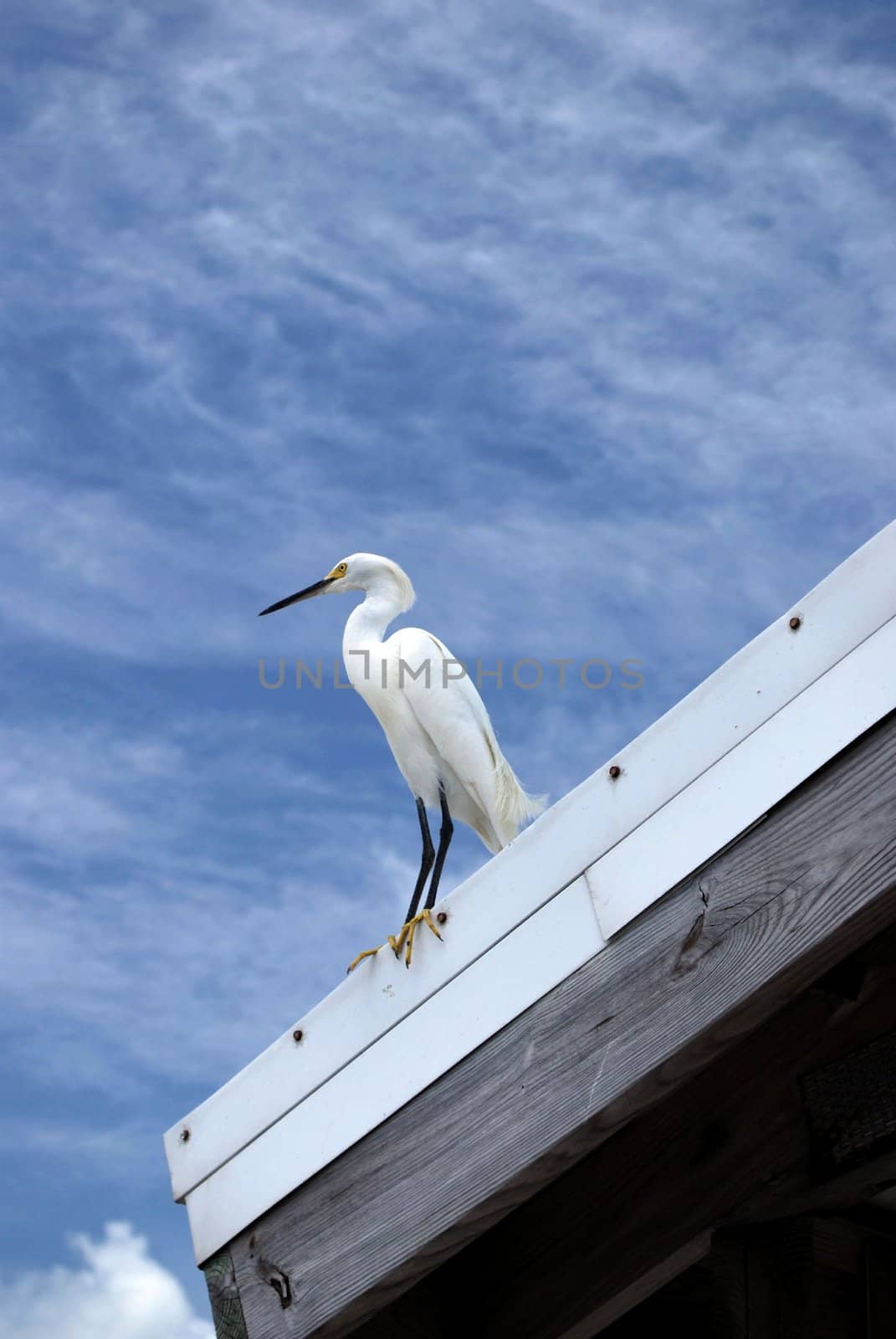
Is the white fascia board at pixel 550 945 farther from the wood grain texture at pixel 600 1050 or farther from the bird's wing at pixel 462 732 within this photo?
the bird's wing at pixel 462 732

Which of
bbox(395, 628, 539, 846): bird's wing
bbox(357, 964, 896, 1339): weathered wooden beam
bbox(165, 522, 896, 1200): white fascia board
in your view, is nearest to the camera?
bbox(165, 522, 896, 1200): white fascia board

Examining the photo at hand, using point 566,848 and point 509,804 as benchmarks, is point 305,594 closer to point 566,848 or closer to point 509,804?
point 509,804

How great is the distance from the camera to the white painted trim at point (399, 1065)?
207 cm

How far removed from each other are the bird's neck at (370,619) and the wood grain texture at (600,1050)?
3750mm

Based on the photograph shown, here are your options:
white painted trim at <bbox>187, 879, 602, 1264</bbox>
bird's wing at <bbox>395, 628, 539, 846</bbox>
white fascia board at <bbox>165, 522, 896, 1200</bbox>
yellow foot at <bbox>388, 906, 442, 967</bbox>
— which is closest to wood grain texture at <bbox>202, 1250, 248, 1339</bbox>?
white painted trim at <bbox>187, 879, 602, 1264</bbox>

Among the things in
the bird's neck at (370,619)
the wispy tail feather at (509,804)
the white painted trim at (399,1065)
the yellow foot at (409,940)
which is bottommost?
the white painted trim at (399,1065)

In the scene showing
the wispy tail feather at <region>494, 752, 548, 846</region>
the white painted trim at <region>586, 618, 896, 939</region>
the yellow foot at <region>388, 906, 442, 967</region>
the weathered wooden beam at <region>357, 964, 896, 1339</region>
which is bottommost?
the weathered wooden beam at <region>357, 964, 896, 1339</region>

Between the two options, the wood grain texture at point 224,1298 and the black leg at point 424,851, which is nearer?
the wood grain texture at point 224,1298

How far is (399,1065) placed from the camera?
220 centimetres

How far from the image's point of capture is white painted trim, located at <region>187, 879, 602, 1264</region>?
6.79 ft

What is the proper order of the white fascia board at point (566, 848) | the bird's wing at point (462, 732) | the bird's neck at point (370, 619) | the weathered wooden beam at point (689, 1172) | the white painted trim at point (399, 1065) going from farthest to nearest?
the bird's neck at point (370, 619) → the bird's wing at point (462, 732) → the weathered wooden beam at point (689, 1172) → the white painted trim at point (399, 1065) → the white fascia board at point (566, 848)

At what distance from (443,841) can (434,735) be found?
507mm

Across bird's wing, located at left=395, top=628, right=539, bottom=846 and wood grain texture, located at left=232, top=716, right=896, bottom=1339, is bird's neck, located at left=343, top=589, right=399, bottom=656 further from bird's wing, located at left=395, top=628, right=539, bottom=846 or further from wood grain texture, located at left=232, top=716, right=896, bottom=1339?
wood grain texture, located at left=232, top=716, right=896, bottom=1339

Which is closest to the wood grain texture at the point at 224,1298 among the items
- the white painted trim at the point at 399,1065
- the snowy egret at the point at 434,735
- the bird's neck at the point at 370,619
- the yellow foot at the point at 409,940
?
the white painted trim at the point at 399,1065
